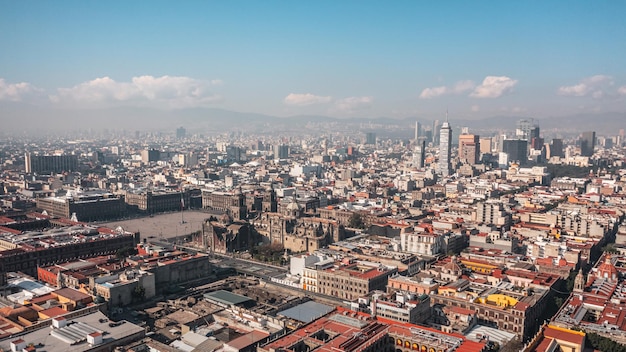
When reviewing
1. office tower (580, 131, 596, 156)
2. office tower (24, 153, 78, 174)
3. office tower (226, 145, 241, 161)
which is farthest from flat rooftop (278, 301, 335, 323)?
office tower (580, 131, 596, 156)

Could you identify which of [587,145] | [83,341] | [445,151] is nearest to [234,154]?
A: [445,151]

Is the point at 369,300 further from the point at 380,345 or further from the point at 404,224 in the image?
the point at 404,224

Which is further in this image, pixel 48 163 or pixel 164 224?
pixel 48 163

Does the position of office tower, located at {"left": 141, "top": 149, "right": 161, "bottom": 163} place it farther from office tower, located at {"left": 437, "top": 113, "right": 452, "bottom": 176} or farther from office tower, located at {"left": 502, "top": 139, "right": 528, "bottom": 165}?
office tower, located at {"left": 502, "top": 139, "right": 528, "bottom": 165}

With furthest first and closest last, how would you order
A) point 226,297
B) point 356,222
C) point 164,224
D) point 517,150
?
point 517,150, point 164,224, point 356,222, point 226,297

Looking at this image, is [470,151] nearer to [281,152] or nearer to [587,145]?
[587,145]

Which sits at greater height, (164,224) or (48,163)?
(48,163)
